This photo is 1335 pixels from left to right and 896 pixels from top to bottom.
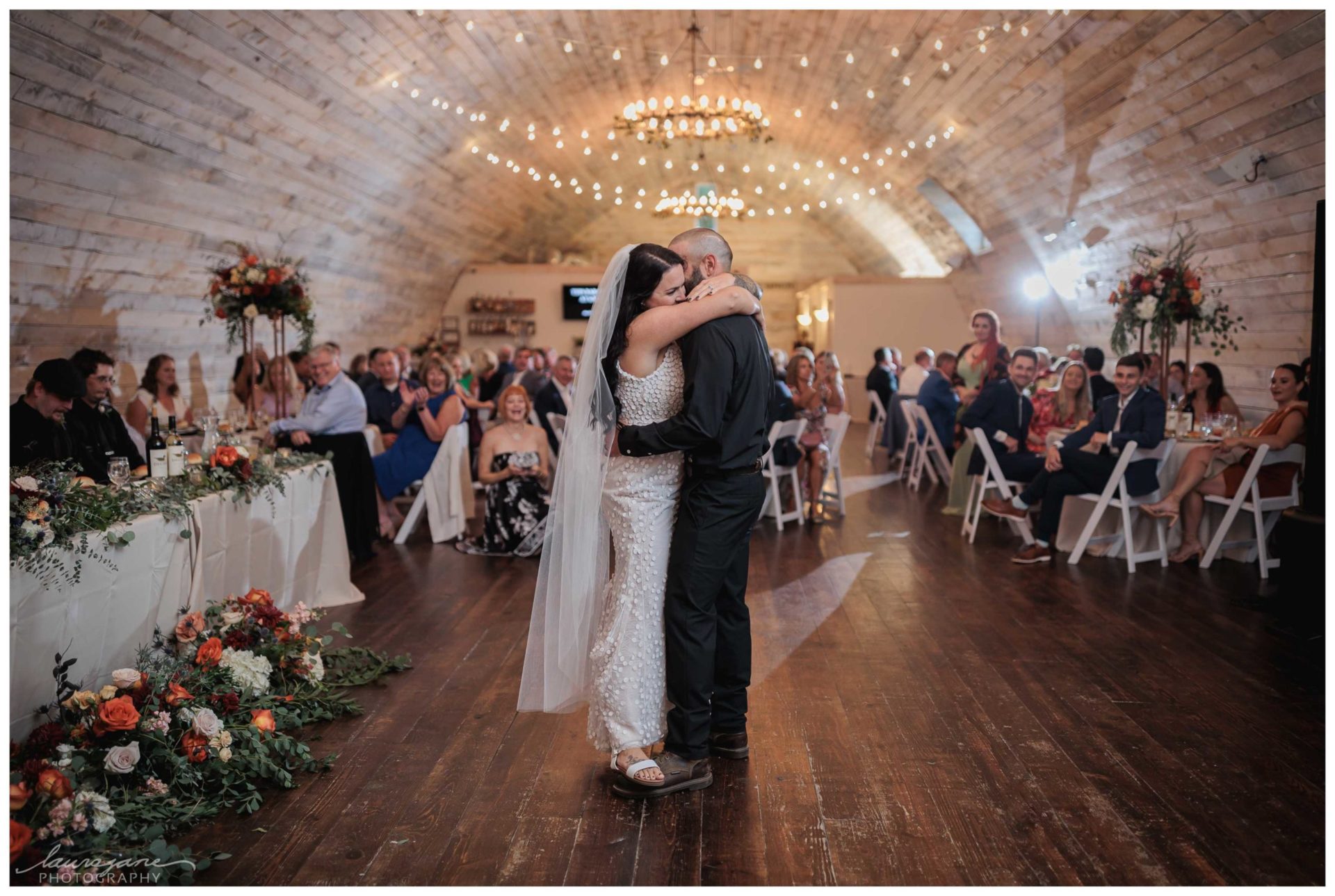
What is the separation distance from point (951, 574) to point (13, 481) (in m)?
4.76

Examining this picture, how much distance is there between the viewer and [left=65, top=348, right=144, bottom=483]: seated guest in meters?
4.87

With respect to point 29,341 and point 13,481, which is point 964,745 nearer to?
point 13,481

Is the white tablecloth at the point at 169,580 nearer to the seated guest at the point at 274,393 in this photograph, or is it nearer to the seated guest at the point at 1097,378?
the seated guest at the point at 274,393

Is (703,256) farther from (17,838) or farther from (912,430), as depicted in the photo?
(912,430)

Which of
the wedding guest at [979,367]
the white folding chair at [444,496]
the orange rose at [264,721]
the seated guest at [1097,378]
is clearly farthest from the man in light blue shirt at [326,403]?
the seated guest at [1097,378]

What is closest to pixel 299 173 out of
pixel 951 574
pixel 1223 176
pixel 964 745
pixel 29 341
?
pixel 29 341

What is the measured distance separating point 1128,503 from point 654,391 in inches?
167

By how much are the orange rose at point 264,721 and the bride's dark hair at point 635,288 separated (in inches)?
56.9

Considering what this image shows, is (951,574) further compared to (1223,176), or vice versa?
(1223,176)

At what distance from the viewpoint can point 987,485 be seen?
7297mm

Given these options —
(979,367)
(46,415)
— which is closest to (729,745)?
(46,415)

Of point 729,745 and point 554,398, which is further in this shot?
point 554,398

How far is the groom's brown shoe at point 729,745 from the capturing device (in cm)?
336

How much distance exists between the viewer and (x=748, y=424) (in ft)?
10.2
